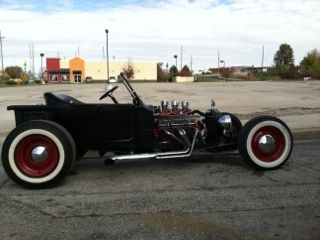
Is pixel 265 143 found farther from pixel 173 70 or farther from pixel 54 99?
pixel 173 70

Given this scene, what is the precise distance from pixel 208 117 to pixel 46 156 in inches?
92.0

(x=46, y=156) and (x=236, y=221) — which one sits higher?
(x=46, y=156)

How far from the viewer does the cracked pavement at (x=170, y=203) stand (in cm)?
441

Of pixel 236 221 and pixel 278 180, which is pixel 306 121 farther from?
pixel 236 221

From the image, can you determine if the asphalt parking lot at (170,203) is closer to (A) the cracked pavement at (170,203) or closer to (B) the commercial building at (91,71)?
(A) the cracked pavement at (170,203)

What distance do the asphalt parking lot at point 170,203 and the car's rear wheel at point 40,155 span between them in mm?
158

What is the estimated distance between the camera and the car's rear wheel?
19.4ft

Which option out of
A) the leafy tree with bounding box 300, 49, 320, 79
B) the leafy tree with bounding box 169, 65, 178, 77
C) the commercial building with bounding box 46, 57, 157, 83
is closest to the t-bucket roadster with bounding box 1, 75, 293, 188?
the leafy tree with bounding box 300, 49, 320, 79

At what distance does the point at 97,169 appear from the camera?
701cm

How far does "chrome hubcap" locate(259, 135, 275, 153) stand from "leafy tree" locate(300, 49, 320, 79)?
91.9 metres

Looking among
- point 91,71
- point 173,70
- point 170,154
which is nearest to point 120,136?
point 170,154

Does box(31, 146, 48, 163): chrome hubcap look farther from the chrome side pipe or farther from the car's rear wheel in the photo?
the chrome side pipe

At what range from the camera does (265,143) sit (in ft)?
21.8

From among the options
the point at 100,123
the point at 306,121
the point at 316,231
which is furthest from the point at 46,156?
the point at 306,121
